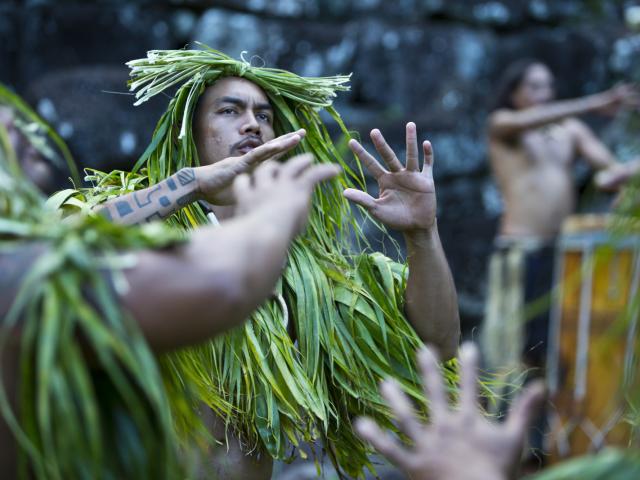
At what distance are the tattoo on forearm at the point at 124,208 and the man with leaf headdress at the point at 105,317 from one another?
788 mm

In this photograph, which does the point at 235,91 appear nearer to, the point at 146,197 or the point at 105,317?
the point at 146,197

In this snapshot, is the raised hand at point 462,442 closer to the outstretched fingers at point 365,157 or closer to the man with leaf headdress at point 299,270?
the man with leaf headdress at point 299,270

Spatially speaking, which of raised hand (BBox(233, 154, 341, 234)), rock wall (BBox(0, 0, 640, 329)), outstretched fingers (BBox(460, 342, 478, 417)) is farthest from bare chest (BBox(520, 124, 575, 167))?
outstretched fingers (BBox(460, 342, 478, 417))

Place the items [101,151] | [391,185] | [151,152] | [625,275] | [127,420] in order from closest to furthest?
[127,420]
[391,185]
[151,152]
[625,275]
[101,151]

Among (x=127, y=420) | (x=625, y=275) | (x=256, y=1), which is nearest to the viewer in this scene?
(x=127, y=420)

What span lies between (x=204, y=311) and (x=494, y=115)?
16.6ft

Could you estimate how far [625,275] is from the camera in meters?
4.39

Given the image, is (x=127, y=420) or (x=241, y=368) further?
(x=241, y=368)

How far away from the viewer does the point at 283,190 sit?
1.51 meters

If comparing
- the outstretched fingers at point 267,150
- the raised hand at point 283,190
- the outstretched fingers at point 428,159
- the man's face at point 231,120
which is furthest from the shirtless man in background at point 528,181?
the raised hand at point 283,190

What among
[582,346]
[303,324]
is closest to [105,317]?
[303,324]

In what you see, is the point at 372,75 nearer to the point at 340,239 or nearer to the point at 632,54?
the point at 632,54

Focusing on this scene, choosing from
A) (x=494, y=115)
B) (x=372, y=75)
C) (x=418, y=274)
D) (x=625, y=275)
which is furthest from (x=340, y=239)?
(x=372, y=75)

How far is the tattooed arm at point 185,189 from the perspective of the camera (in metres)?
2.24
